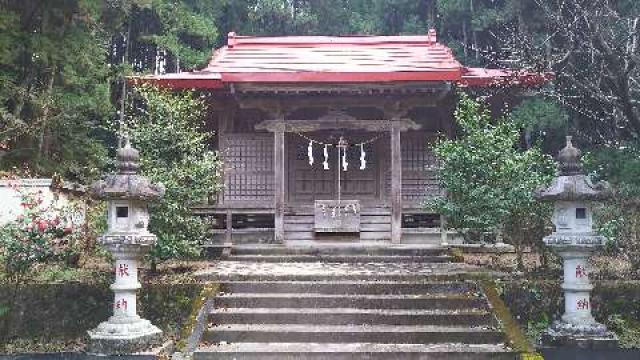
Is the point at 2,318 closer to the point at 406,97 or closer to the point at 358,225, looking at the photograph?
the point at 358,225

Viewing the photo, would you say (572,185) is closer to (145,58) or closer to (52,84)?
(52,84)

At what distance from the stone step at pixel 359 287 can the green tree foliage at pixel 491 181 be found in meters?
1.30

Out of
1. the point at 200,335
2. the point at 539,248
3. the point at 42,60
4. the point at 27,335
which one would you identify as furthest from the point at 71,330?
the point at 42,60

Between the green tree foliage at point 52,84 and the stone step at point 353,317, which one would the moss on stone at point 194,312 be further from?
the green tree foliage at point 52,84

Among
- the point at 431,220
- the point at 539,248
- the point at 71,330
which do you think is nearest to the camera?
the point at 71,330

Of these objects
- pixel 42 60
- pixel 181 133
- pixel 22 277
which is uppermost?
pixel 42 60

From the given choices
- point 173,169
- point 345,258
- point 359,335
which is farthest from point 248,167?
point 359,335

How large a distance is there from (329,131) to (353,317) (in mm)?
6721

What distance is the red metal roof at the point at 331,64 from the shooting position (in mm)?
11844

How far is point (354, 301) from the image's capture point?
9.12 meters

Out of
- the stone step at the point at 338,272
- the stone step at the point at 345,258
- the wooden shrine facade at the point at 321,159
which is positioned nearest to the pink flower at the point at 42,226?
the stone step at the point at 338,272

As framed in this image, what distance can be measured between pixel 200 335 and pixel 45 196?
246 inches

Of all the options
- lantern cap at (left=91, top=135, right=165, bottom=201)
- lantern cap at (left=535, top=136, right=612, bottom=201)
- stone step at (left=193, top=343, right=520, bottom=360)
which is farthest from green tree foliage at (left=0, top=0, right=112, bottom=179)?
lantern cap at (left=535, top=136, right=612, bottom=201)

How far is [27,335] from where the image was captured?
8742mm
